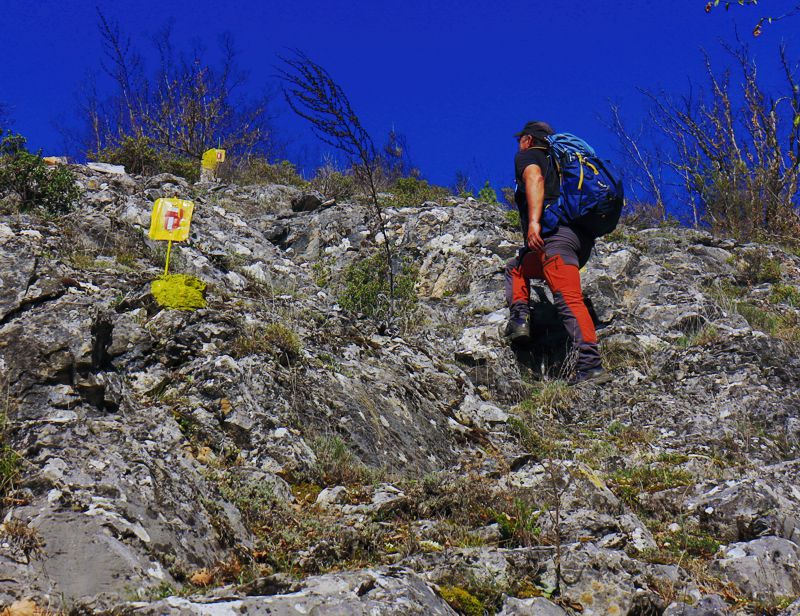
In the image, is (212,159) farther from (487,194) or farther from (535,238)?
(535,238)

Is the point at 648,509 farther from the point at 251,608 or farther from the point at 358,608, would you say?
the point at 251,608

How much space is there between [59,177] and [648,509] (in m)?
6.44

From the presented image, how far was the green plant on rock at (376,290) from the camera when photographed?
279 inches

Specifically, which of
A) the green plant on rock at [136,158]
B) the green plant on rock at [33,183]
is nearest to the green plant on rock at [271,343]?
the green plant on rock at [33,183]

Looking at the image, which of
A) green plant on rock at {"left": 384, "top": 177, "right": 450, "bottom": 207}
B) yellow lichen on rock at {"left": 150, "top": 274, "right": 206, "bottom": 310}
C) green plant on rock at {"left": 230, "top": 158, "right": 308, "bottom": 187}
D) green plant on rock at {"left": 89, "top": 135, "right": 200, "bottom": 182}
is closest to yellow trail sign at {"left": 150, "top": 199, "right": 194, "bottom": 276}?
yellow lichen on rock at {"left": 150, "top": 274, "right": 206, "bottom": 310}

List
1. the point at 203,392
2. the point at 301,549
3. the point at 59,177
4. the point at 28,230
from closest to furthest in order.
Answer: the point at 301,549 < the point at 203,392 < the point at 28,230 < the point at 59,177

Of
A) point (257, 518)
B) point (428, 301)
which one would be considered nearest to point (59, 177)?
point (428, 301)

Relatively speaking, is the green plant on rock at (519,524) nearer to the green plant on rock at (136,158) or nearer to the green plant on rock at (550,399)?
the green plant on rock at (550,399)

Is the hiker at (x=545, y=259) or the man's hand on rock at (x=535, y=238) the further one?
the man's hand on rock at (x=535, y=238)

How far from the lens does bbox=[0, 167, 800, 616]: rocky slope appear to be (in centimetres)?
270

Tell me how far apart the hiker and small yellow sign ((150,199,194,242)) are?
274cm

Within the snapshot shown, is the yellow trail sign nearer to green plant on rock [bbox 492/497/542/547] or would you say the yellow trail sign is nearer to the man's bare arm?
the man's bare arm

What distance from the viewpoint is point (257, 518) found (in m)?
3.40

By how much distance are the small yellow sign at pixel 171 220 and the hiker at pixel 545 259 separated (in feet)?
8.98
